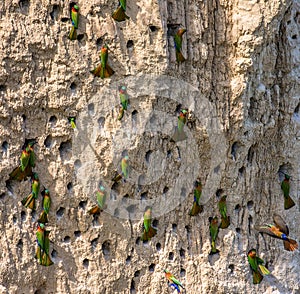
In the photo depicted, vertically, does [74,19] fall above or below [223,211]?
above

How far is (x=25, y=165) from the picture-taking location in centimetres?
445

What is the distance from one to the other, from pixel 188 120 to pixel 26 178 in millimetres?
942

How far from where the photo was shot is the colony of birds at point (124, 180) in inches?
176

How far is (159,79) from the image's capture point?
4.62 m

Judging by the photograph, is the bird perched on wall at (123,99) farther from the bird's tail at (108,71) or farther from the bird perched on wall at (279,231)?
the bird perched on wall at (279,231)

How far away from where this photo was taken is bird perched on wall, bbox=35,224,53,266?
14.8ft

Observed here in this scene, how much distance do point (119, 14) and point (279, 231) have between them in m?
1.56

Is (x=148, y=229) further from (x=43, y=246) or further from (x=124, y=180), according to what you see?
(x=43, y=246)

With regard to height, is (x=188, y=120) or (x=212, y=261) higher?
(x=188, y=120)

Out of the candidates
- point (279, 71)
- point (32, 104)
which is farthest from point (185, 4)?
point (32, 104)

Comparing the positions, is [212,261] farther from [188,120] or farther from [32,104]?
[32,104]

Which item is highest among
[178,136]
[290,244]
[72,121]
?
[72,121]

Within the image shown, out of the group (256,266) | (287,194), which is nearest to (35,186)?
(256,266)

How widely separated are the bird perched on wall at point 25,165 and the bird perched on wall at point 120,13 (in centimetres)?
79
